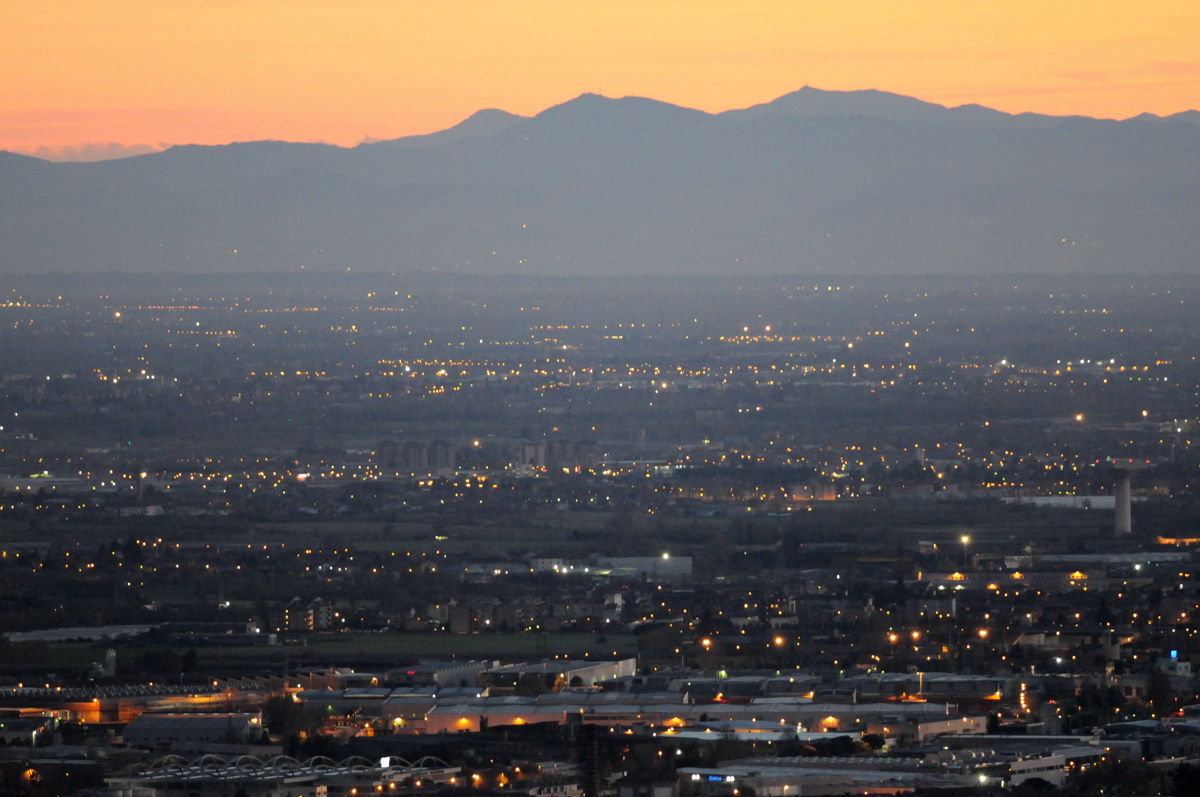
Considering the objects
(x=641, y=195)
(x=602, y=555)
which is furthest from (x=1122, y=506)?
(x=641, y=195)

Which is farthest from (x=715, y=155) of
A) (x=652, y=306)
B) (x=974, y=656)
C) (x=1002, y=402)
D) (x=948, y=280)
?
(x=974, y=656)

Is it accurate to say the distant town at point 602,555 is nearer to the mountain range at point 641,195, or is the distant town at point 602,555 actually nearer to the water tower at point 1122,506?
the water tower at point 1122,506

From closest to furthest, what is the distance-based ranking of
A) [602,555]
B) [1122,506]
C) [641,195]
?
1. [602,555]
2. [1122,506]
3. [641,195]

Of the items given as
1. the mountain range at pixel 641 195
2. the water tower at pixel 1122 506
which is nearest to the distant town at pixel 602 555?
the water tower at pixel 1122 506

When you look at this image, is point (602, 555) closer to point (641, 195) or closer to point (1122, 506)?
point (1122, 506)

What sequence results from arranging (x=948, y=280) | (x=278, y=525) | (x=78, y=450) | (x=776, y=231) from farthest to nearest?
(x=776, y=231) → (x=948, y=280) → (x=78, y=450) → (x=278, y=525)

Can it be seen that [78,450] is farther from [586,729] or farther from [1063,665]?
[586,729]

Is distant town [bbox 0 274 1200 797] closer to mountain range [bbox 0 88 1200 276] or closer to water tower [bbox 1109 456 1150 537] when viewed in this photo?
water tower [bbox 1109 456 1150 537]
